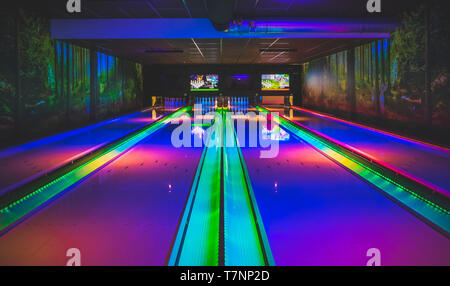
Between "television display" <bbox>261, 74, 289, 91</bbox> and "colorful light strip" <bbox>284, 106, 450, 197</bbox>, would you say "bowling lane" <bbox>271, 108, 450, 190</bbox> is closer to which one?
"colorful light strip" <bbox>284, 106, 450, 197</bbox>

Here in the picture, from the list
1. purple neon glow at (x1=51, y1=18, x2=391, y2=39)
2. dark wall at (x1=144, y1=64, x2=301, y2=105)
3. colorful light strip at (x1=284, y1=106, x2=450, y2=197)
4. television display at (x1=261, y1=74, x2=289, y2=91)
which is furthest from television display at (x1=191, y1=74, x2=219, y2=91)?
colorful light strip at (x1=284, y1=106, x2=450, y2=197)

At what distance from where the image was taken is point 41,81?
8.09 m

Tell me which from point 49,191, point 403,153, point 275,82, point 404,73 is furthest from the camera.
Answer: point 275,82

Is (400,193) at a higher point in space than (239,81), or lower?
lower

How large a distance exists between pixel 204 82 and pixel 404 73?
14212 millimetres

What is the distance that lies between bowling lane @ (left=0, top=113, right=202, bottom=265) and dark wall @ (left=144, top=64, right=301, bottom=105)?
15064 millimetres

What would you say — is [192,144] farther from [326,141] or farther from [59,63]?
[59,63]

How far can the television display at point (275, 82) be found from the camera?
20.9 meters

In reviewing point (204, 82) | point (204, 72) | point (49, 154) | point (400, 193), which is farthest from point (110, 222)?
point (204, 82)

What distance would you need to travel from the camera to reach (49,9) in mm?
7441

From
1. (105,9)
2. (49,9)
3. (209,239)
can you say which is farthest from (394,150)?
(49,9)

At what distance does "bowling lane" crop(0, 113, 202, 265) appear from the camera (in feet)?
8.05

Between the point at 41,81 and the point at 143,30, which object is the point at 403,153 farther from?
the point at 41,81
